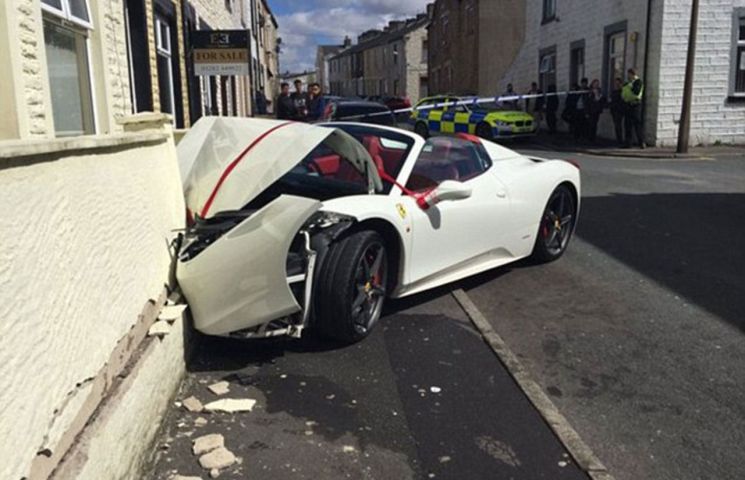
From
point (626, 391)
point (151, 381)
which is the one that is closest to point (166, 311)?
point (151, 381)

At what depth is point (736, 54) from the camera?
17750mm

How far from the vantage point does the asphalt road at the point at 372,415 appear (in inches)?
119

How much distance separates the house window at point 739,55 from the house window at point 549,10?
297 inches

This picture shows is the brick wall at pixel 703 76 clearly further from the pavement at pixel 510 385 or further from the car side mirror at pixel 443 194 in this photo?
the car side mirror at pixel 443 194

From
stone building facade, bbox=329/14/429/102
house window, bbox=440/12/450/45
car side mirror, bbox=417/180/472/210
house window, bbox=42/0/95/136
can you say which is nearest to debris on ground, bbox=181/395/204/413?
car side mirror, bbox=417/180/472/210

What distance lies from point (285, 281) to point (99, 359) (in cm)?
123

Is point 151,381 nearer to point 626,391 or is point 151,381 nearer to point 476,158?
point 626,391

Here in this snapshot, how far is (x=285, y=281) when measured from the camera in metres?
3.80

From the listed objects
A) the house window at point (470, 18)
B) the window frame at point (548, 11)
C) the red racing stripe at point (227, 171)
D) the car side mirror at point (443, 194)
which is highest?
the house window at point (470, 18)

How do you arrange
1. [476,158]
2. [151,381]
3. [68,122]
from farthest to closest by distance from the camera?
[68,122] < [476,158] < [151,381]

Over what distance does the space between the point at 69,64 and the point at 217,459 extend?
5.16 metres

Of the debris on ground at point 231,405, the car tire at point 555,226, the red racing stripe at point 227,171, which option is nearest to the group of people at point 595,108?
the car tire at point 555,226

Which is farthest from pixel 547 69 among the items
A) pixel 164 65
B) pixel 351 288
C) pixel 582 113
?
pixel 351 288

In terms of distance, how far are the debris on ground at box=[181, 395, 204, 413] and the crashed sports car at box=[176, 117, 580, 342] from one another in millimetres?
478
